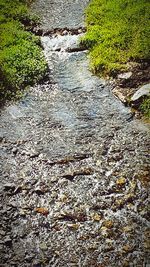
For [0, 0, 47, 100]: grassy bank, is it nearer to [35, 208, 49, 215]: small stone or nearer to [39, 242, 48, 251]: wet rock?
[35, 208, 49, 215]: small stone

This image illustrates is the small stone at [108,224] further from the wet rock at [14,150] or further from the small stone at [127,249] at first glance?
the wet rock at [14,150]

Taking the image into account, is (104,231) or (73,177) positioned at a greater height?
(73,177)

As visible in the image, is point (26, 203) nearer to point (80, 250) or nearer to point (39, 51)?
point (80, 250)

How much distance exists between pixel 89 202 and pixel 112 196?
1.33 ft

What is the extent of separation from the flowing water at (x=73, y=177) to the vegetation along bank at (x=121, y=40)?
0.49 m

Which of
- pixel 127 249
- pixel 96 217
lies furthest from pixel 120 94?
pixel 127 249

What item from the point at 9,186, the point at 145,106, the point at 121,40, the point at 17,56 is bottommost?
the point at 9,186

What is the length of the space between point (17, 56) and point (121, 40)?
276cm

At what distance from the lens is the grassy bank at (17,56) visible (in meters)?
8.19

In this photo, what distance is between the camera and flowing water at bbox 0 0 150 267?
202 inches

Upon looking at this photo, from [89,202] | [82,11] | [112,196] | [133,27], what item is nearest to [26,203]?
[89,202]

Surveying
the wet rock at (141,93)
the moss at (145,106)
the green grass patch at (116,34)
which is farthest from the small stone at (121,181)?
the green grass patch at (116,34)

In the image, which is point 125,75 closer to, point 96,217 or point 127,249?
point 96,217

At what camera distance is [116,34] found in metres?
9.45
